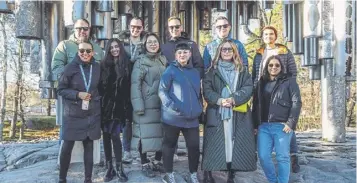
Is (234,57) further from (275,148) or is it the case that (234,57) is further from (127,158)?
(127,158)

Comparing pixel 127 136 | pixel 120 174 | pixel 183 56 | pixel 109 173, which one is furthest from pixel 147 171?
pixel 183 56

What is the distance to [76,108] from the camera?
4594 millimetres

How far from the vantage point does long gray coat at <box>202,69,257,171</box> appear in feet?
15.8

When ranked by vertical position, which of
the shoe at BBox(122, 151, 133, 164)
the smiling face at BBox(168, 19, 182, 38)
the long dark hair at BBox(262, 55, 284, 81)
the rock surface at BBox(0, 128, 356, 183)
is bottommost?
the rock surface at BBox(0, 128, 356, 183)

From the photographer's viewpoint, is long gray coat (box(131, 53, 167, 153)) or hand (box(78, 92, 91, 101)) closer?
hand (box(78, 92, 91, 101))

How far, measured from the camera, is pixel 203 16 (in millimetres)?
9836

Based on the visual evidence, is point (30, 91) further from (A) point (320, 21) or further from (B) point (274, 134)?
(B) point (274, 134)

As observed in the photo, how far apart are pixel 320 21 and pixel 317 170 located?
3.18 m

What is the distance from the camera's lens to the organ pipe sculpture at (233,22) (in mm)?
5945

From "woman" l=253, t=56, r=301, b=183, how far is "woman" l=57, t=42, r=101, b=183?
1.91m

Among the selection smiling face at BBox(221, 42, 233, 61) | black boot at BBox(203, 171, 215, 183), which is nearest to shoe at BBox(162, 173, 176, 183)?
black boot at BBox(203, 171, 215, 183)

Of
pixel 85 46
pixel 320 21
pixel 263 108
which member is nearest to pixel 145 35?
pixel 85 46

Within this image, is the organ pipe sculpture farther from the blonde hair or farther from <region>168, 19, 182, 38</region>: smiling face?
the blonde hair

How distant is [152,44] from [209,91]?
0.87 metres
